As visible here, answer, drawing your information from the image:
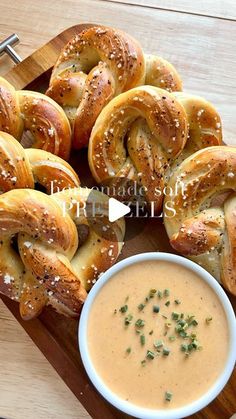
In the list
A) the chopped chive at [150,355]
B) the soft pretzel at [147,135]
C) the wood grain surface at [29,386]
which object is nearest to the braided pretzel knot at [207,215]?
the soft pretzel at [147,135]

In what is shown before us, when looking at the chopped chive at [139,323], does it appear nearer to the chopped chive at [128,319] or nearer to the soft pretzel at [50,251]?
the chopped chive at [128,319]

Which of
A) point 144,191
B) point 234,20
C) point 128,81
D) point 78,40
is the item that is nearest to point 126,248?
point 144,191

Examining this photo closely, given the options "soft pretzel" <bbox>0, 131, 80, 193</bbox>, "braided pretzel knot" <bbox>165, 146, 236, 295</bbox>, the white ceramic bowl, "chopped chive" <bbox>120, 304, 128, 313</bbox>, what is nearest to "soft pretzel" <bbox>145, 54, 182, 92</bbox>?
"braided pretzel knot" <bbox>165, 146, 236, 295</bbox>

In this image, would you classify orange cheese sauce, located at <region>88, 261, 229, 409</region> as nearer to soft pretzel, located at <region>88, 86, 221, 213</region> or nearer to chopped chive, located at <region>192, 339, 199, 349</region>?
chopped chive, located at <region>192, 339, 199, 349</region>

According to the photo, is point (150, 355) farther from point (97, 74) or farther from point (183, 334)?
point (97, 74)

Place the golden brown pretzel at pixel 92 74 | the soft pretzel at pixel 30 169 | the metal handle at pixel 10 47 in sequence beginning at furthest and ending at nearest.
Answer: the metal handle at pixel 10 47
the golden brown pretzel at pixel 92 74
the soft pretzel at pixel 30 169

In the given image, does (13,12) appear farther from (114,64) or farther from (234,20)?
(234,20)

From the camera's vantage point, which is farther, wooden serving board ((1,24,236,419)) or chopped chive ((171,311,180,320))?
wooden serving board ((1,24,236,419))

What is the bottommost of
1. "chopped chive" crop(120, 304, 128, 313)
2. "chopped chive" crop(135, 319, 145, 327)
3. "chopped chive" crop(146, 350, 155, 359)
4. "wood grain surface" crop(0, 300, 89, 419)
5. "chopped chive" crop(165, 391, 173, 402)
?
"wood grain surface" crop(0, 300, 89, 419)
